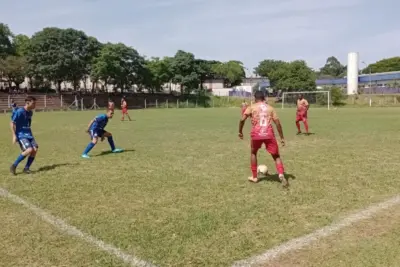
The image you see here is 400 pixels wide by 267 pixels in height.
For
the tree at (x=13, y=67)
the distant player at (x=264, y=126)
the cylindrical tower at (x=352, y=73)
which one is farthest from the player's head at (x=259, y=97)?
the cylindrical tower at (x=352, y=73)

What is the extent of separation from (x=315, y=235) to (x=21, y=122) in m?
6.86

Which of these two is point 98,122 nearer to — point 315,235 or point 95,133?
point 95,133

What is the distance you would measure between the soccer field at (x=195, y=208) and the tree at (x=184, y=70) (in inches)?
2395

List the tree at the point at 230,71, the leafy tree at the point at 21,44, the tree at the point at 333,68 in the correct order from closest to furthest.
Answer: the leafy tree at the point at 21,44, the tree at the point at 230,71, the tree at the point at 333,68

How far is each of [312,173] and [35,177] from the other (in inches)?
238

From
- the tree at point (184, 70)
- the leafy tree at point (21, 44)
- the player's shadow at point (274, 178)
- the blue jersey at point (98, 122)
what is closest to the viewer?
the player's shadow at point (274, 178)

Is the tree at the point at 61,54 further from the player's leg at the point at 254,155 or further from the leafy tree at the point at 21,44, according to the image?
the player's leg at the point at 254,155

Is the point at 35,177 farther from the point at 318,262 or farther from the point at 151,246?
the point at 318,262

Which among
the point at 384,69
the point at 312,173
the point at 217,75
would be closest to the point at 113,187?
the point at 312,173

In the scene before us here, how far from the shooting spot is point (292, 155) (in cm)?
1138

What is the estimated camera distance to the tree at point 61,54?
56.0 meters

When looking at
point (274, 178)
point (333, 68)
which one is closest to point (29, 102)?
point (274, 178)

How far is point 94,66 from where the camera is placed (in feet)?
191

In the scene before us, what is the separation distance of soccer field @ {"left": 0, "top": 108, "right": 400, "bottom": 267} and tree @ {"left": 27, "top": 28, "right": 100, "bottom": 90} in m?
47.9
